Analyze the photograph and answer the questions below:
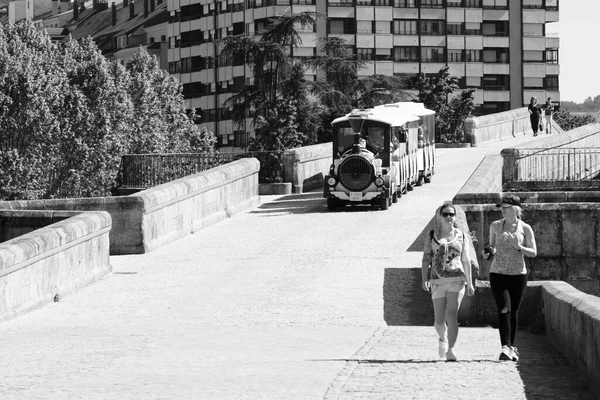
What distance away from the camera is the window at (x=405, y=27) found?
132000mm

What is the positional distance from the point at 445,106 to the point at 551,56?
2560 inches

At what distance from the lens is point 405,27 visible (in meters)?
132

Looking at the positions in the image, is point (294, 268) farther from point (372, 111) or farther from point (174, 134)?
point (174, 134)

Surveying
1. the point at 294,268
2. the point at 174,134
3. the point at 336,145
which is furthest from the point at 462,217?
the point at 174,134

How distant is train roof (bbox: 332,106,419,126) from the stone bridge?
242cm

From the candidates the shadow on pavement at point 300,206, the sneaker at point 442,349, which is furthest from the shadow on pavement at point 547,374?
the shadow on pavement at point 300,206

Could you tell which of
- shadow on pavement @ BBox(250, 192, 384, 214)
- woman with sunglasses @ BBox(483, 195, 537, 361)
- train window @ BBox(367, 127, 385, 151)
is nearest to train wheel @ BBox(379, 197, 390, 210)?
shadow on pavement @ BBox(250, 192, 384, 214)

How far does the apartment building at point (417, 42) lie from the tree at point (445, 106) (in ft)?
147

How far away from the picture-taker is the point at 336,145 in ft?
115

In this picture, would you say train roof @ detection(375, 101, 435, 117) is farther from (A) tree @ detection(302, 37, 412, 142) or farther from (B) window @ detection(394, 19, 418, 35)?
(B) window @ detection(394, 19, 418, 35)

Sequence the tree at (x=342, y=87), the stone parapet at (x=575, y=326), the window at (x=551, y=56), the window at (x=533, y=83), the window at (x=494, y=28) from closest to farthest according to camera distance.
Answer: the stone parapet at (x=575, y=326) < the tree at (x=342, y=87) < the window at (x=494, y=28) < the window at (x=533, y=83) < the window at (x=551, y=56)

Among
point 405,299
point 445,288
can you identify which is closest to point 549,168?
point 405,299

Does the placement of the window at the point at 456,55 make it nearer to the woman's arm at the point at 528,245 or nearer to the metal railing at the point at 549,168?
the metal railing at the point at 549,168

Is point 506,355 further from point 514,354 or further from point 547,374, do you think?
point 547,374
